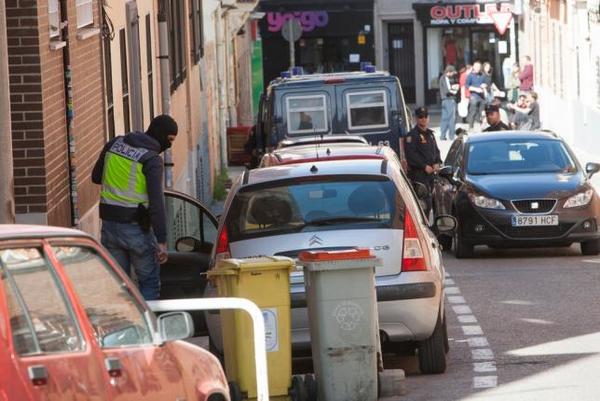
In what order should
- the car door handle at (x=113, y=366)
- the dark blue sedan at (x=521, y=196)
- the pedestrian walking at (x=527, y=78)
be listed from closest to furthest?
the car door handle at (x=113, y=366) → the dark blue sedan at (x=521, y=196) → the pedestrian walking at (x=527, y=78)

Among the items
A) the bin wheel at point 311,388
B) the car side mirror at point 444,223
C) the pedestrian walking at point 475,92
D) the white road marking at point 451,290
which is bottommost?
the pedestrian walking at point 475,92

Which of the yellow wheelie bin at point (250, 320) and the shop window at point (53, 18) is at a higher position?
the shop window at point (53, 18)

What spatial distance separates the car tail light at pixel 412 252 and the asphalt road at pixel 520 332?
78 cm

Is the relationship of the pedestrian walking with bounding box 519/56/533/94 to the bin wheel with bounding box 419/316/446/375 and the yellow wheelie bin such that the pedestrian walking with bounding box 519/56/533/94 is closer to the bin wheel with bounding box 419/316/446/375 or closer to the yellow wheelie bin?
the bin wheel with bounding box 419/316/446/375

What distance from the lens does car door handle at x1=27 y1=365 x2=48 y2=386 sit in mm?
6316

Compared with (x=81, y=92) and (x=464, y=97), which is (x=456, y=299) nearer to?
(x=81, y=92)

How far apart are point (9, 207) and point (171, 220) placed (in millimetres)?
7972

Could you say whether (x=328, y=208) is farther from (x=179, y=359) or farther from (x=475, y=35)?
(x=475, y=35)

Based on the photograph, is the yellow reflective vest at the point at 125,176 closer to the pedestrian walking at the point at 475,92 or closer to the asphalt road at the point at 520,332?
the asphalt road at the point at 520,332

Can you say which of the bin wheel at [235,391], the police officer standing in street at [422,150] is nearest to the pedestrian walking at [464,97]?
the police officer standing in street at [422,150]

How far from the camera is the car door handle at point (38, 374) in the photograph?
249 inches

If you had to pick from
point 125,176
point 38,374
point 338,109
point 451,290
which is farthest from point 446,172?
point 38,374

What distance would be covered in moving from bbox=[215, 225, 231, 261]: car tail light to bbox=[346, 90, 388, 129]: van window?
13336mm

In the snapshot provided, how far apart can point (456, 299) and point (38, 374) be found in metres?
11.5
